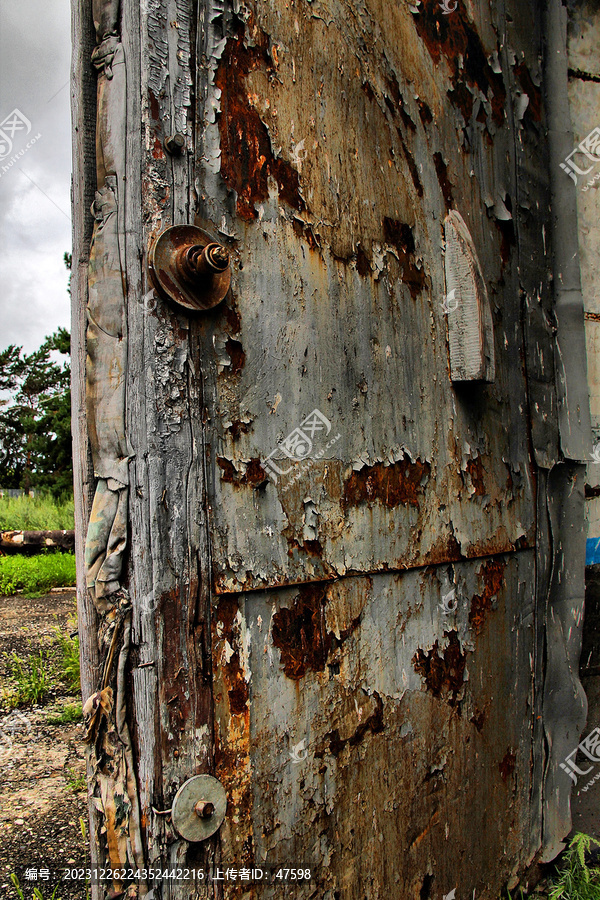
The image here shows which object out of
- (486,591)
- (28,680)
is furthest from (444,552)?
(28,680)

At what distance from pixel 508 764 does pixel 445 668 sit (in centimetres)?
→ 44

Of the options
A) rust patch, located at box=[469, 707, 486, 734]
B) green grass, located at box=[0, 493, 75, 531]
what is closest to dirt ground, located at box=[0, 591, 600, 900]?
rust patch, located at box=[469, 707, 486, 734]

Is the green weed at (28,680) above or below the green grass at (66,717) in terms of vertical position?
above

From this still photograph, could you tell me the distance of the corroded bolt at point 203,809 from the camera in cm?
92

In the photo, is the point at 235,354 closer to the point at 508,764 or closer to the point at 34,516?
the point at 508,764

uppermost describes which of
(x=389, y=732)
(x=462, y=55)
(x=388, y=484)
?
(x=462, y=55)

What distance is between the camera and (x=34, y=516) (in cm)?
837

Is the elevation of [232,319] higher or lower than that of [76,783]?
higher

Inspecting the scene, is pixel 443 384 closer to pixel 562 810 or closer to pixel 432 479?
pixel 432 479

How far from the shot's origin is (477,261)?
4.82 feet

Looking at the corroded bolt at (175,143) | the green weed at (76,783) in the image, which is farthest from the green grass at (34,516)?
the corroded bolt at (175,143)

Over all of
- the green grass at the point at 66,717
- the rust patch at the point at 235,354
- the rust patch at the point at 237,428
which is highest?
the rust patch at the point at 235,354

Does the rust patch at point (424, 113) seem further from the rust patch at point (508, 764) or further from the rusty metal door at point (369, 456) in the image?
the rust patch at point (508, 764)

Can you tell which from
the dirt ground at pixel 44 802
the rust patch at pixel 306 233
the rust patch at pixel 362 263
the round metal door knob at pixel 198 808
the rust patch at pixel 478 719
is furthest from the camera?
the dirt ground at pixel 44 802
